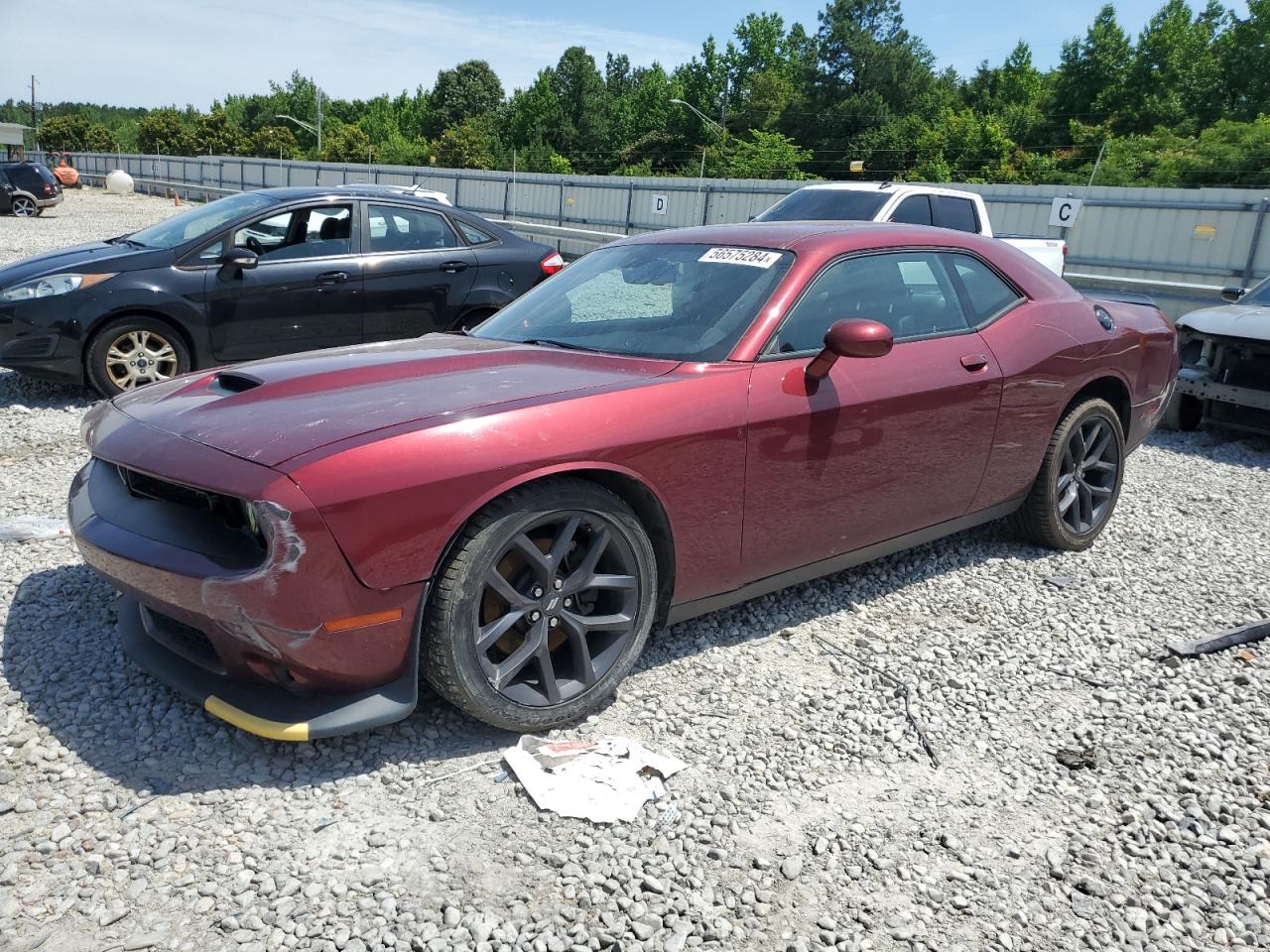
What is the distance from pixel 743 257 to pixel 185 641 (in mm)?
2389

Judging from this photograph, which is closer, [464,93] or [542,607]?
[542,607]

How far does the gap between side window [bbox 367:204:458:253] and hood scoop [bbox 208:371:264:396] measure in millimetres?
4626

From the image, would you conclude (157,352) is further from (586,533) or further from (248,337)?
(586,533)

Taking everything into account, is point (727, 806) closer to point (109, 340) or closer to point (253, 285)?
point (253, 285)

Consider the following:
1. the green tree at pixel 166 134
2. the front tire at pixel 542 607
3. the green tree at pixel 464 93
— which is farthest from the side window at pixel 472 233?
the green tree at pixel 464 93

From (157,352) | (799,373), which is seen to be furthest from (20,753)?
(157,352)

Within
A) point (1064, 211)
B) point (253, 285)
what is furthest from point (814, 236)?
point (1064, 211)

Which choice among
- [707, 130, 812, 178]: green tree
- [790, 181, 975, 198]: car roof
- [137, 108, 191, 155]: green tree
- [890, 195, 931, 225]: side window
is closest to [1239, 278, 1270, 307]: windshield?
[890, 195, 931, 225]: side window

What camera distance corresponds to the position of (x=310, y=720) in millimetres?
2746

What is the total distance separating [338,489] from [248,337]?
5282 mm

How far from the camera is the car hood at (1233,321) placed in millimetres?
7465

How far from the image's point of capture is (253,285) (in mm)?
7305

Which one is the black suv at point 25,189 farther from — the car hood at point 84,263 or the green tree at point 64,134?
the green tree at point 64,134

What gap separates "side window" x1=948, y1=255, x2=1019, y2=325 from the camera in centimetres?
439
